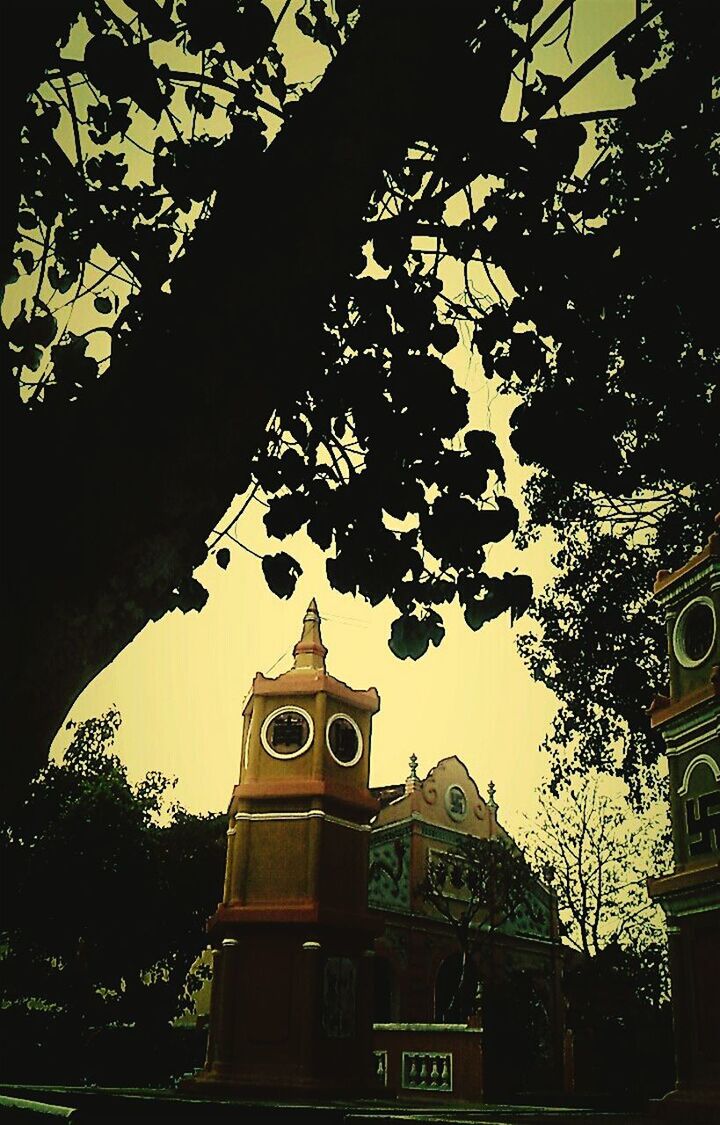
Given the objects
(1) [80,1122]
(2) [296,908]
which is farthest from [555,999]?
(1) [80,1122]

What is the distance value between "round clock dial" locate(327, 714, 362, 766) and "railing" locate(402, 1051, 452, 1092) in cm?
701

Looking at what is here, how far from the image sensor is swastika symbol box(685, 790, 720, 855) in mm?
14539

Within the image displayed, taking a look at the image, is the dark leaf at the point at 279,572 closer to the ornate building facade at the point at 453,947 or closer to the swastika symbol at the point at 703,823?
the swastika symbol at the point at 703,823

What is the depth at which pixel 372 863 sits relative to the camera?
113 ft

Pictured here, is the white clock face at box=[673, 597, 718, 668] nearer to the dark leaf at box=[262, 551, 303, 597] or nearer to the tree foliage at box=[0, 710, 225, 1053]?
the dark leaf at box=[262, 551, 303, 597]

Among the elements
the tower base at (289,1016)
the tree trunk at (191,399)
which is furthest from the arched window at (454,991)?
the tree trunk at (191,399)

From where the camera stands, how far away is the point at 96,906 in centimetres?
3111

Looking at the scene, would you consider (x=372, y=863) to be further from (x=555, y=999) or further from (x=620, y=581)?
(x=620, y=581)

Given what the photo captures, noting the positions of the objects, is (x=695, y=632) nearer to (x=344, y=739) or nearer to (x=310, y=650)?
(x=344, y=739)

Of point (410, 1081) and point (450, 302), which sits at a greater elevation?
point (450, 302)

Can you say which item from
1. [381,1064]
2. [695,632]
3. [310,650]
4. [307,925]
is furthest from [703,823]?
[310,650]

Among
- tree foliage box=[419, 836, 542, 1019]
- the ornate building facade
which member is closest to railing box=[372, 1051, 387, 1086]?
the ornate building facade

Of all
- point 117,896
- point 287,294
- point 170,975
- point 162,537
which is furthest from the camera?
point 170,975

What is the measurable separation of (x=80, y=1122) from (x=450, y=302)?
8.05 m
